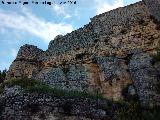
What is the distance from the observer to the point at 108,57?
2084 centimetres

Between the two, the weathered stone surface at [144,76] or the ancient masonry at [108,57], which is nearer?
the weathered stone surface at [144,76]

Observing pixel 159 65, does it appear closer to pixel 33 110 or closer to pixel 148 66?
pixel 148 66

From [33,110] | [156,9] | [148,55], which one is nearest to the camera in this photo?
[33,110]

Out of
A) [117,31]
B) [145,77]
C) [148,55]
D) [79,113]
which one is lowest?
[79,113]

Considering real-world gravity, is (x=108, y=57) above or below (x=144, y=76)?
above

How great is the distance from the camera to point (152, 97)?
16297 mm

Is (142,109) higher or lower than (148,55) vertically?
lower

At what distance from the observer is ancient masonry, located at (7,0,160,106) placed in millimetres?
18766

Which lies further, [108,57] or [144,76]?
[108,57]

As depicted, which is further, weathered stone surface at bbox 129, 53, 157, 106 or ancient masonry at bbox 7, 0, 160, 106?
ancient masonry at bbox 7, 0, 160, 106

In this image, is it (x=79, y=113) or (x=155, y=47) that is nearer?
(x=79, y=113)

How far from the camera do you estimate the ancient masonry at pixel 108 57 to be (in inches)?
739

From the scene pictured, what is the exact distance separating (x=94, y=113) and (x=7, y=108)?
319 centimetres

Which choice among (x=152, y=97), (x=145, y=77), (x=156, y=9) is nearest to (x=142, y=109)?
(x=152, y=97)
